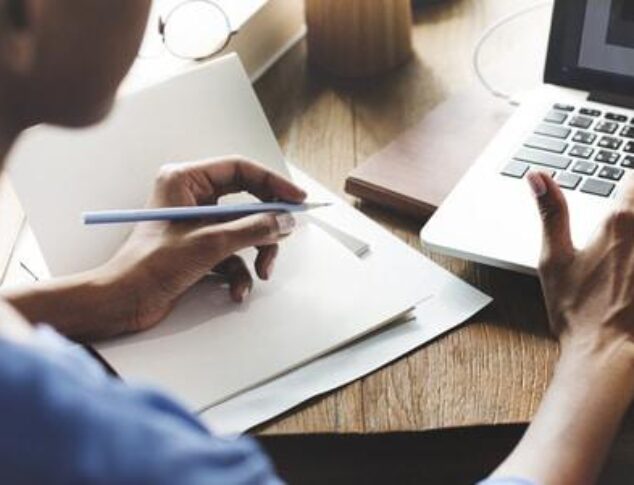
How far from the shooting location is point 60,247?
894 mm

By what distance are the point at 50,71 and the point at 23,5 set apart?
0.16 feet

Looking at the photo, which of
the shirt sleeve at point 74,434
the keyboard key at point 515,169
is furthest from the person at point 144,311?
the keyboard key at point 515,169

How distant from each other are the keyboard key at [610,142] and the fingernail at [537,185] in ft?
0.45

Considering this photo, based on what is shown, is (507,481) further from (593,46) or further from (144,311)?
(593,46)

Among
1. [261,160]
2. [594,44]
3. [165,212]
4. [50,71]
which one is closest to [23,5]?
[50,71]

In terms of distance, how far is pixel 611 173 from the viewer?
907 millimetres

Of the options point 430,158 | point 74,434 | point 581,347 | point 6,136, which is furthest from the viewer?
point 430,158

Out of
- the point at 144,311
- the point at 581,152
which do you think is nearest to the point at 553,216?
the point at 581,152

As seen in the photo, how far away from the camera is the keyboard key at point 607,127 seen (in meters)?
0.95

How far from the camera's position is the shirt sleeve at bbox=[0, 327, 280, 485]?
434 millimetres

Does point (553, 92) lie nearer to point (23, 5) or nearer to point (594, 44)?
point (594, 44)

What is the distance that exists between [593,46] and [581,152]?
0.11 m

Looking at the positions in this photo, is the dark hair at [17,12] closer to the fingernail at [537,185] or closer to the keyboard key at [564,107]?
Result: the fingernail at [537,185]

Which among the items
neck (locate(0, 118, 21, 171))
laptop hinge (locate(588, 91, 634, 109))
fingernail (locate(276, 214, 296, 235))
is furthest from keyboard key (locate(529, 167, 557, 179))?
neck (locate(0, 118, 21, 171))
